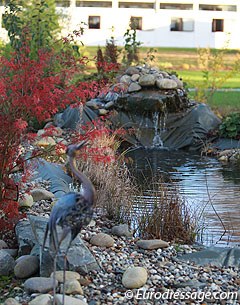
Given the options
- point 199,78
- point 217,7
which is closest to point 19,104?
point 199,78

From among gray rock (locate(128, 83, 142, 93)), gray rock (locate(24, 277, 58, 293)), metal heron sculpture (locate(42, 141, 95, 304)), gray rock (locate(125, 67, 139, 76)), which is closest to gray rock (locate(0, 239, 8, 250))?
gray rock (locate(24, 277, 58, 293))

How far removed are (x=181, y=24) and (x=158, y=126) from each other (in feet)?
103

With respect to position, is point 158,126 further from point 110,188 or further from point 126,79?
point 110,188

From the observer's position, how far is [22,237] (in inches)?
256

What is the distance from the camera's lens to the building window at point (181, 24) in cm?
4556

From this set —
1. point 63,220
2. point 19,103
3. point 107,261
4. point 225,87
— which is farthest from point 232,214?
point 225,87

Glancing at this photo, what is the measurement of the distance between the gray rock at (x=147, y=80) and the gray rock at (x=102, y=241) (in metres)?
8.65

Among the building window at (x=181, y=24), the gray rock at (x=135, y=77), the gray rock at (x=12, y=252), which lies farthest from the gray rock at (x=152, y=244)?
the building window at (x=181, y=24)

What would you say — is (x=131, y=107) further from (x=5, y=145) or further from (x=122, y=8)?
(x=122, y=8)

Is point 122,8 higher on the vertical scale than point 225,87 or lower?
higher

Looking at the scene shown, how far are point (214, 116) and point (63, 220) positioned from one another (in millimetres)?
10969

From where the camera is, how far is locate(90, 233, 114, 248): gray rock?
6.76 meters

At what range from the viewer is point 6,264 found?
6102 millimetres

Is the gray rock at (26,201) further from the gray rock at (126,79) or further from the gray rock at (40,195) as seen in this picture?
the gray rock at (126,79)
